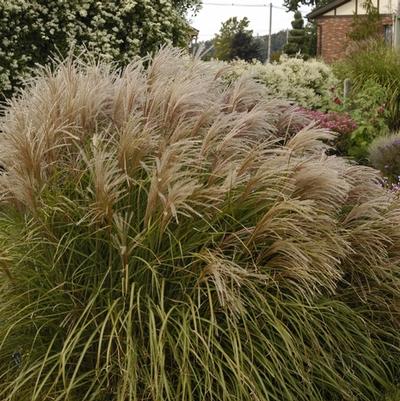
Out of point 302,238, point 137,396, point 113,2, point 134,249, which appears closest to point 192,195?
point 134,249

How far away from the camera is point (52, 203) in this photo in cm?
319

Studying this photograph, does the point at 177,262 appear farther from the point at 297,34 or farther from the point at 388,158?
the point at 297,34

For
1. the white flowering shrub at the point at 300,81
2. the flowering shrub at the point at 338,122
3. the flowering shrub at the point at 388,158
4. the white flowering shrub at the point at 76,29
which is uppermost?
the white flowering shrub at the point at 76,29

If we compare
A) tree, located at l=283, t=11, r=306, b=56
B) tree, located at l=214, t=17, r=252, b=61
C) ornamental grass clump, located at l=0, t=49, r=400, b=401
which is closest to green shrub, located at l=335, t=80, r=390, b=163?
ornamental grass clump, located at l=0, t=49, r=400, b=401

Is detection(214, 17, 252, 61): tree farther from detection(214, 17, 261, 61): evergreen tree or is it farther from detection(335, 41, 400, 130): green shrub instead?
detection(335, 41, 400, 130): green shrub

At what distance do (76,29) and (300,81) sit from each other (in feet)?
13.8

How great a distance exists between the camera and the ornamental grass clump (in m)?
2.91

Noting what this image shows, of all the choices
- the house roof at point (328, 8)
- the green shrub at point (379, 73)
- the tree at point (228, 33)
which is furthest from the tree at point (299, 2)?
the green shrub at point (379, 73)

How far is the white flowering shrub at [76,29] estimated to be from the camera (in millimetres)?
7168

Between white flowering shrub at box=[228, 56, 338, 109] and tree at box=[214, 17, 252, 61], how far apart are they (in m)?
35.7

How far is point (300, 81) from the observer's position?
10703 mm

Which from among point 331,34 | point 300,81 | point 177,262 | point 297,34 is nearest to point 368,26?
point 331,34

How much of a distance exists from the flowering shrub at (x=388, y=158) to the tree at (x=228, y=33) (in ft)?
130

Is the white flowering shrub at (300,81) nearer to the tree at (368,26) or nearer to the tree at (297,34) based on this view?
the tree at (368,26)
